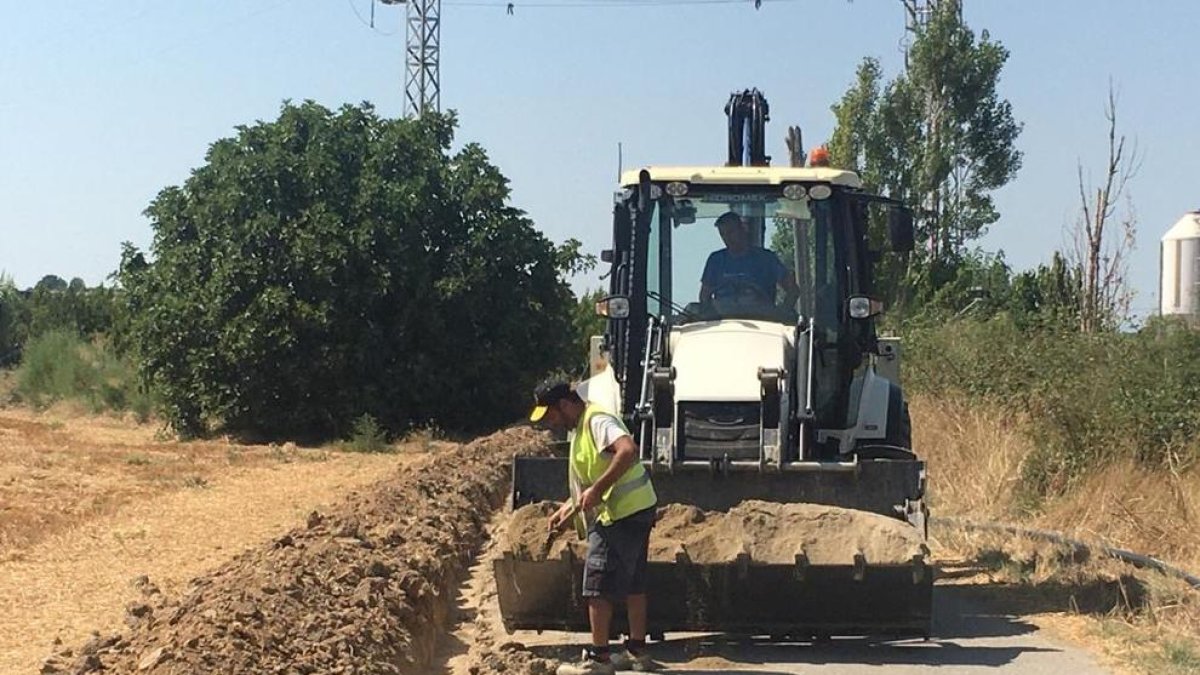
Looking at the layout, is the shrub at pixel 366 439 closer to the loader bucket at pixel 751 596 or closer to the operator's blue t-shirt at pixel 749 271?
the operator's blue t-shirt at pixel 749 271

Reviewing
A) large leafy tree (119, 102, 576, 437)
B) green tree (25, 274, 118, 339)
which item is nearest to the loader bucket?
large leafy tree (119, 102, 576, 437)

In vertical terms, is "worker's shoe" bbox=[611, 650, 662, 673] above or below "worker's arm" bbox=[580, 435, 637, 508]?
below

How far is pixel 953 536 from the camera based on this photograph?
14430 mm

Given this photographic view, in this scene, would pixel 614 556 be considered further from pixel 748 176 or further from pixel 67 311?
pixel 67 311

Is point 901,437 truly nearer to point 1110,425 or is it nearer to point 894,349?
point 894,349

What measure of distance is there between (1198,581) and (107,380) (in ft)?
105

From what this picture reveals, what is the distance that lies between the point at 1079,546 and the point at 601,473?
542 centimetres

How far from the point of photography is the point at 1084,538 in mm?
13008

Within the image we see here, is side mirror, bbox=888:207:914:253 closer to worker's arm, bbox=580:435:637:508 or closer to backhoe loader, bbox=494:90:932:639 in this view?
backhoe loader, bbox=494:90:932:639

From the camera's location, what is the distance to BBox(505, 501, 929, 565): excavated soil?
9.32 m

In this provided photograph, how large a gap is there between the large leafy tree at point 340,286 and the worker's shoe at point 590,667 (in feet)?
64.2

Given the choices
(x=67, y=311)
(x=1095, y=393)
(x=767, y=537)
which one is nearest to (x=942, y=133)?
(x=1095, y=393)

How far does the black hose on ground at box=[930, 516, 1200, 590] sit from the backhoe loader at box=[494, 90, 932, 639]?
1.88 metres

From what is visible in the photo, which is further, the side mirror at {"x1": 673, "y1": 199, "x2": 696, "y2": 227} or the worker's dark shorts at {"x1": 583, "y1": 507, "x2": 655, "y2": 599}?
the side mirror at {"x1": 673, "y1": 199, "x2": 696, "y2": 227}
